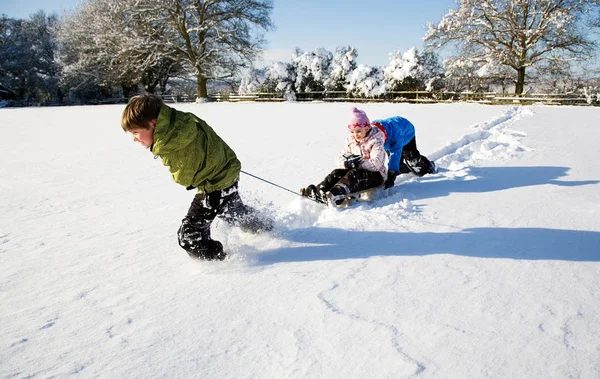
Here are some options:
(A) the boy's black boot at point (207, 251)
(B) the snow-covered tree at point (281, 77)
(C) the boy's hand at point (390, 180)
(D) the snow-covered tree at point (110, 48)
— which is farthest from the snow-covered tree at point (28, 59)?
(A) the boy's black boot at point (207, 251)

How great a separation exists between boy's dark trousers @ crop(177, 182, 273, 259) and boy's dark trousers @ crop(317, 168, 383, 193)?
87 centimetres

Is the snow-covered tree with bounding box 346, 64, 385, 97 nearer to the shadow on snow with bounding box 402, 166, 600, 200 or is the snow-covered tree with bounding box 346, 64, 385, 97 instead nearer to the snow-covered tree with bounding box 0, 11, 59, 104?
the shadow on snow with bounding box 402, 166, 600, 200

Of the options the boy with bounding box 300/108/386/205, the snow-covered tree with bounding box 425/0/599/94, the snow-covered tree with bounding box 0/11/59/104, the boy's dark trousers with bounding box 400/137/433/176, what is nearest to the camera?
the boy with bounding box 300/108/386/205

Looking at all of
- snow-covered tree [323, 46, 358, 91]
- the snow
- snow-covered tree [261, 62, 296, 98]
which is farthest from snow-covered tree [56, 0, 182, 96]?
the snow

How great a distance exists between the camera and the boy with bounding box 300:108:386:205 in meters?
3.33

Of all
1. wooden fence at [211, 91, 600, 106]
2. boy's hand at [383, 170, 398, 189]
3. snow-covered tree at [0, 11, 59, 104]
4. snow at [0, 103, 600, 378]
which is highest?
snow-covered tree at [0, 11, 59, 104]

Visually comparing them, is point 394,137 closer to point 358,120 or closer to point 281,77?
point 358,120

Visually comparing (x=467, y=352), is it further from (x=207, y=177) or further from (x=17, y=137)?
(x=17, y=137)

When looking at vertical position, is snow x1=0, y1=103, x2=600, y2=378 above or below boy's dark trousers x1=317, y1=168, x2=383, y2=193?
below

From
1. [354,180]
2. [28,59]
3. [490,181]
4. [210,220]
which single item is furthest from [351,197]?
[28,59]

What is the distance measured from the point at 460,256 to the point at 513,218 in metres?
0.93

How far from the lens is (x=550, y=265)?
2.19 meters

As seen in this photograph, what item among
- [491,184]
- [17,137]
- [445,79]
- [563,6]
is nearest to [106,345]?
[491,184]

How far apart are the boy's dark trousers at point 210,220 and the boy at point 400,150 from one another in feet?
4.97
